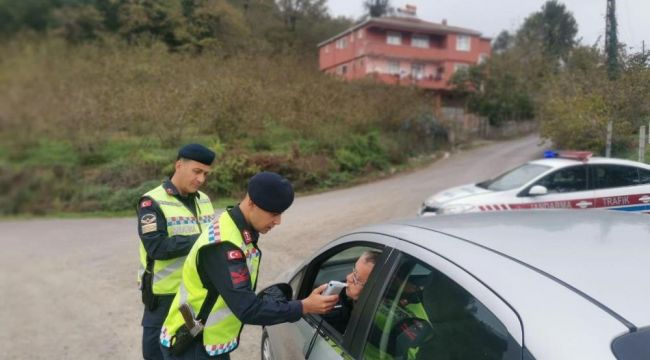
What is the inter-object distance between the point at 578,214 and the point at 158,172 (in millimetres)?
12744

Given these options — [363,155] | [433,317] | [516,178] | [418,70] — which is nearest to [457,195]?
[516,178]

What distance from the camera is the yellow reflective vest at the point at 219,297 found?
1907 millimetres

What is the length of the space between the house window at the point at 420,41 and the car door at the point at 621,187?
33.5 metres

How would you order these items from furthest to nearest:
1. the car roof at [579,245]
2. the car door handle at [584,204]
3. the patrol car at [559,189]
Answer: the car door handle at [584,204] → the patrol car at [559,189] → the car roof at [579,245]

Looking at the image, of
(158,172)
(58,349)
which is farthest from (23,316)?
(158,172)

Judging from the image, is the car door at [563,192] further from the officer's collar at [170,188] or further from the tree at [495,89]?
the tree at [495,89]

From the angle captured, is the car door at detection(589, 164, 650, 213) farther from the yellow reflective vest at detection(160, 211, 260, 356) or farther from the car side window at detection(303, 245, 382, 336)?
the yellow reflective vest at detection(160, 211, 260, 356)

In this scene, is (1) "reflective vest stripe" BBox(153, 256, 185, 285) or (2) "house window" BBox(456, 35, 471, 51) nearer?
(1) "reflective vest stripe" BBox(153, 256, 185, 285)

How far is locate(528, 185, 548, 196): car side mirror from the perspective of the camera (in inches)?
264

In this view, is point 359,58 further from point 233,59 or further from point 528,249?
point 528,249

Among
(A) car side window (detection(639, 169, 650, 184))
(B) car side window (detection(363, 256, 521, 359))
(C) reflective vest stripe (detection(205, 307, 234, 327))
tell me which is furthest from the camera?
(A) car side window (detection(639, 169, 650, 184))

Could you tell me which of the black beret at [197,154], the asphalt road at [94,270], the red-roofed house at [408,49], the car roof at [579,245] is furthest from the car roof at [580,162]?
the red-roofed house at [408,49]

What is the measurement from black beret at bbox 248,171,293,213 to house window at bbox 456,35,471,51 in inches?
1573

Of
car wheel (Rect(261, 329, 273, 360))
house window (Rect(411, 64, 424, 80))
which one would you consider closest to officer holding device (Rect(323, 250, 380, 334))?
car wheel (Rect(261, 329, 273, 360))
